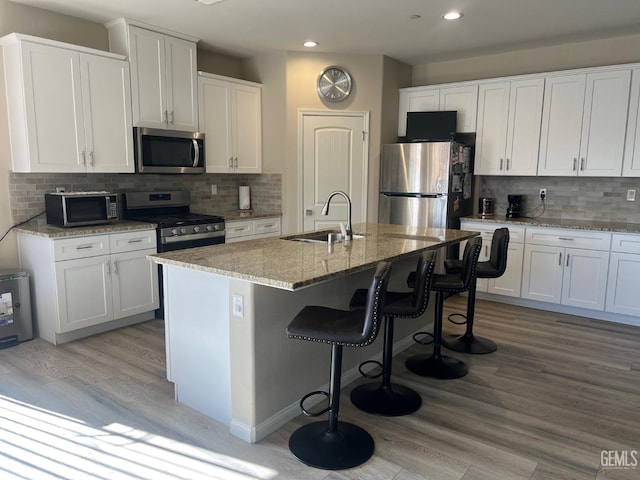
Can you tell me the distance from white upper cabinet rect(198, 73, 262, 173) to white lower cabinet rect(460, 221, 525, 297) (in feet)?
8.52

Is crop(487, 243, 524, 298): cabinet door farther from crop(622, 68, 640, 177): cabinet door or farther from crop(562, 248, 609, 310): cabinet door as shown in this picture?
crop(622, 68, 640, 177): cabinet door

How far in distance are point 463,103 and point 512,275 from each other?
1995mm

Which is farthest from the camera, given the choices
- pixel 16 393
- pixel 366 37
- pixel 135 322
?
pixel 366 37

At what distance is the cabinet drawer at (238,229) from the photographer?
187 inches

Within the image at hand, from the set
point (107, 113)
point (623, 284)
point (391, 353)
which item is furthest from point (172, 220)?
point (623, 284)

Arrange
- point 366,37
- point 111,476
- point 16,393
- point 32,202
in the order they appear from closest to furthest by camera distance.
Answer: point 111,476, point 16,393, point 32,202, point 366,37

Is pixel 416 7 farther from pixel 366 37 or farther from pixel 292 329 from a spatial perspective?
pixel 292 329

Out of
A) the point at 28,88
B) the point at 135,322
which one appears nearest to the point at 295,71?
the point at 28,88

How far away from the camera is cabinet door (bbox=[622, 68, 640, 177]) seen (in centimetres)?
427

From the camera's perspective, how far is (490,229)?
193 inches

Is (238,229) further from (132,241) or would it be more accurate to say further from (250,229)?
(132,241)

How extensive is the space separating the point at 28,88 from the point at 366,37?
302 cm

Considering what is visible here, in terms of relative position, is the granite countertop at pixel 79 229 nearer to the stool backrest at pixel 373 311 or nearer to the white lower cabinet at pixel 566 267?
the stool backrest at pixel 373 311

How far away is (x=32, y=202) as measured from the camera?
3.88 m
